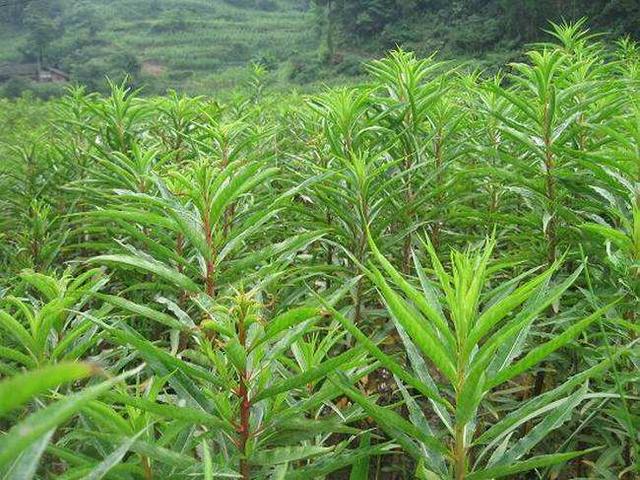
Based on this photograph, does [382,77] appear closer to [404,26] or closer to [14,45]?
[404,26]

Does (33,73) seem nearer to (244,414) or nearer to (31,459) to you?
(244,414)

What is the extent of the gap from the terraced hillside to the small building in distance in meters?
1.11

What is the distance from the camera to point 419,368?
1145 mm

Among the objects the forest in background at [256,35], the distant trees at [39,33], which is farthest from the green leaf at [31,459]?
the distant trees at [39,33]

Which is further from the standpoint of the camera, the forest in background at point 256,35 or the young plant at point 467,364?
the forest in background at point 256,35

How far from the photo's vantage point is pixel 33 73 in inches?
2176

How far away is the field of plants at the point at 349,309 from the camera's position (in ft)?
3.37

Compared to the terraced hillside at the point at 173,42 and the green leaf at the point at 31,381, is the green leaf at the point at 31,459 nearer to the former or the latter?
the green leaf at the point at 31,381

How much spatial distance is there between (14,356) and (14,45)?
239 ft

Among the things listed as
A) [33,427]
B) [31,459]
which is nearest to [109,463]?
[31,459]

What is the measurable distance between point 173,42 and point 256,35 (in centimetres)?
821

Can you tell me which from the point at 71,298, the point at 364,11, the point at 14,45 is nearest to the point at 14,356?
the point at 71,298

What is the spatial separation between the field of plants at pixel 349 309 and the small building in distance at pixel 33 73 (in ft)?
186

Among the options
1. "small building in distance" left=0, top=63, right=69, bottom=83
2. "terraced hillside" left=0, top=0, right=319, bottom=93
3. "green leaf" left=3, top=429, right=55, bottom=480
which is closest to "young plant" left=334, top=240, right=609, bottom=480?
"green leaf" left=3, top=429, right=55, bottom=480
